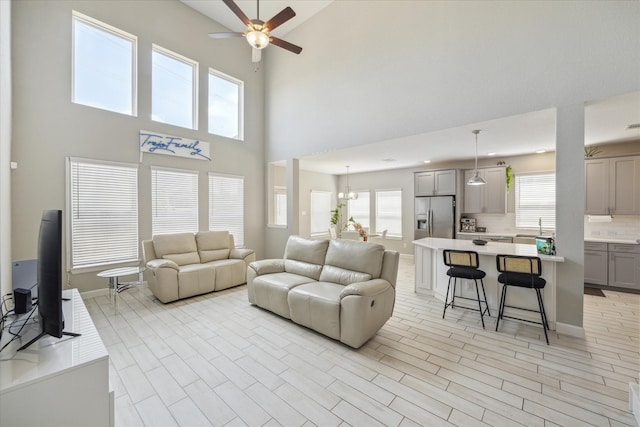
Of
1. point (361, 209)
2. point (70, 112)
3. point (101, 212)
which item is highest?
point (70, 112)

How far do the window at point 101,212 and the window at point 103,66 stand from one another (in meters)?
1.13

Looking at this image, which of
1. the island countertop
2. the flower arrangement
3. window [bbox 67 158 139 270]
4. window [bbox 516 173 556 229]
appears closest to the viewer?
the island countertop

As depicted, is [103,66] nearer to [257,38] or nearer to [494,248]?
[257,38]

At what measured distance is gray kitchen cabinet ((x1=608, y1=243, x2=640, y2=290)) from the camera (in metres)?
4.38

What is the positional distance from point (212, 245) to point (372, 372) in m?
4.03

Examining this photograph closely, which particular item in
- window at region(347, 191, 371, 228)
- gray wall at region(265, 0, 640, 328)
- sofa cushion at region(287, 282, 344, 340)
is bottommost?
sofa cushion at region(287, 282, 344, 340)

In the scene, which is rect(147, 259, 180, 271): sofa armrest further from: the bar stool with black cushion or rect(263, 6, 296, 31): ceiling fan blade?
the bar stool with black cushion

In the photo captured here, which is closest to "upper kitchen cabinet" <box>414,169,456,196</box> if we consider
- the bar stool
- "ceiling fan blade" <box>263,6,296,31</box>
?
the bar stool

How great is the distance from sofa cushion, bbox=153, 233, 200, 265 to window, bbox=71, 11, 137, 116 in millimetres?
2488

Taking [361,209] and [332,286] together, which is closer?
[332,286]

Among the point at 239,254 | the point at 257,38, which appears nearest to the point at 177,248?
the point at 239,254

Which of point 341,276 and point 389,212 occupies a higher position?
point 389,212

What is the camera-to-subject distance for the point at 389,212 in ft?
27.9

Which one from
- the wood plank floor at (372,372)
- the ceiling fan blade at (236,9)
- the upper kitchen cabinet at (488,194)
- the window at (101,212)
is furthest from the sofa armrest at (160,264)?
the upper kitchen cabinet at (488,194)
